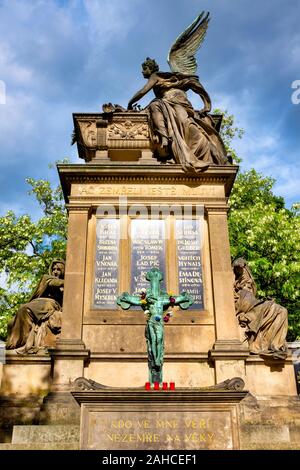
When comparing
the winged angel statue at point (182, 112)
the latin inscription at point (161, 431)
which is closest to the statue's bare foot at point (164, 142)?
the winged angel statue at point (182, 112)

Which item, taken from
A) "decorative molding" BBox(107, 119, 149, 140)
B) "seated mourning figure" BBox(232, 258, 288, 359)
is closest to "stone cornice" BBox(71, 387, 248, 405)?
"seated mourning figure" BBox(232, 258, 288, 359)

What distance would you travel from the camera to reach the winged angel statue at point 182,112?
43.9 feet

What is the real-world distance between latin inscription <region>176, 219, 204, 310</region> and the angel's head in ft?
17.3

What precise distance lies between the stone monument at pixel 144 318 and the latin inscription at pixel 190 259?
3 cm

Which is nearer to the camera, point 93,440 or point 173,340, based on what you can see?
point 93,440

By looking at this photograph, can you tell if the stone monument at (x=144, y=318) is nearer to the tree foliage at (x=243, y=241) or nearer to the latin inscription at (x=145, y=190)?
the latin inscription at (x=145, y=190)

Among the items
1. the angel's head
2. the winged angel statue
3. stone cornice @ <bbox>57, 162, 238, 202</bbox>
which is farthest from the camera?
the angel's head

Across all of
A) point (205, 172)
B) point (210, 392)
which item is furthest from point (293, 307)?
point (210, 392)

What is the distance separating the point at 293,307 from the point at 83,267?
1264 centimetres

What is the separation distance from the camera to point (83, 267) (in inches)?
458

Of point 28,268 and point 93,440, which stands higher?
point 28,268

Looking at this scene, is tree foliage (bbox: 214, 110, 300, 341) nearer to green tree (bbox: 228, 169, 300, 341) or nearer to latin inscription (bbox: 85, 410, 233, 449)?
green tree (bbox: 228, 169, 300, 341)

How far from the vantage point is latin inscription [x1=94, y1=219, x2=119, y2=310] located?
37.7 feet

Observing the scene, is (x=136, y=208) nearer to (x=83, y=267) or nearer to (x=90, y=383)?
(x=83, y=267)
